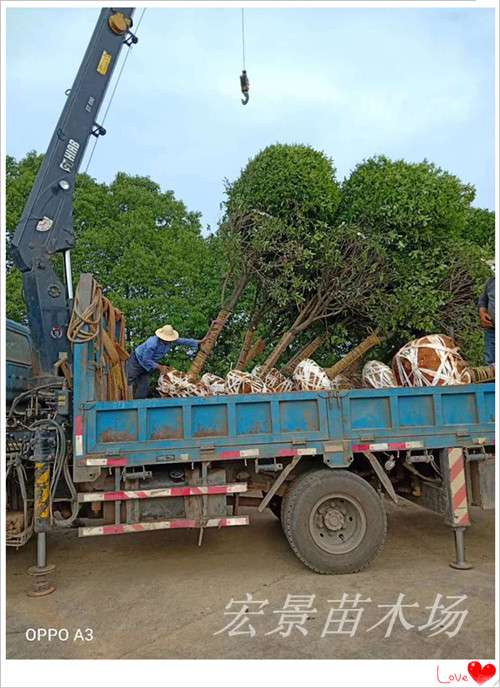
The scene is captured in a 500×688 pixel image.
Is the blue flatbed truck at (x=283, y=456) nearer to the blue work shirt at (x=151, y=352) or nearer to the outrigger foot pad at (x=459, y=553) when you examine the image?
the outrigger foot pad at (x=459, y=553)

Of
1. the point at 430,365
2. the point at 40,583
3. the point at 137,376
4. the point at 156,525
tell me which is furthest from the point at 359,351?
the point at 40,583

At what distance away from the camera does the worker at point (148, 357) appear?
6086 millimetres

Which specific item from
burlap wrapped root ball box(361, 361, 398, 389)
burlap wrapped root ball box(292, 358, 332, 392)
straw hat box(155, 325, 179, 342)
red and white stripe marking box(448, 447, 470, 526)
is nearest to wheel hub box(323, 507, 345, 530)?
red and white stripe marking box(448, 447, 470, 526)

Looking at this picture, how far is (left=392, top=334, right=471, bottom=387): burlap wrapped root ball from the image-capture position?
522 cm

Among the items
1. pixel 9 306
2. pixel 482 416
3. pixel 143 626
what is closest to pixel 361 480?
pixel 482 416

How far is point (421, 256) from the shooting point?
755 centimetres

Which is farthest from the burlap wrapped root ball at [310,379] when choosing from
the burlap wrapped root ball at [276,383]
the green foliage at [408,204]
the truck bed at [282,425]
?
the green foliage at [408,204]

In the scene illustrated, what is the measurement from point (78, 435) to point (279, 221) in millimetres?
4475

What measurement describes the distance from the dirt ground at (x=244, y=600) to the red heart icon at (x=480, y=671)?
0.24m

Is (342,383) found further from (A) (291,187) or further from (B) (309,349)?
(A) (291,187)

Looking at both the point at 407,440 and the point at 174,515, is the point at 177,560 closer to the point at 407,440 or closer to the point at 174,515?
the point at 174,515

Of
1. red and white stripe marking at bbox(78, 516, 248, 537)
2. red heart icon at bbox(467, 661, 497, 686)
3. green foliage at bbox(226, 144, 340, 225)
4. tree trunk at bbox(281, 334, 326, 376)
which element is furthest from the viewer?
tree trunk at bbox(281, 334, 326, 376)

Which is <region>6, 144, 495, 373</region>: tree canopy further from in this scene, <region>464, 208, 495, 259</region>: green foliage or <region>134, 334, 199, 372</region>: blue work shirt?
<region>134, 334, 199, 372</region>: blue work shirt

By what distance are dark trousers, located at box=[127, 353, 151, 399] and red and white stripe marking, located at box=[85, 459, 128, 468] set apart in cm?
177
